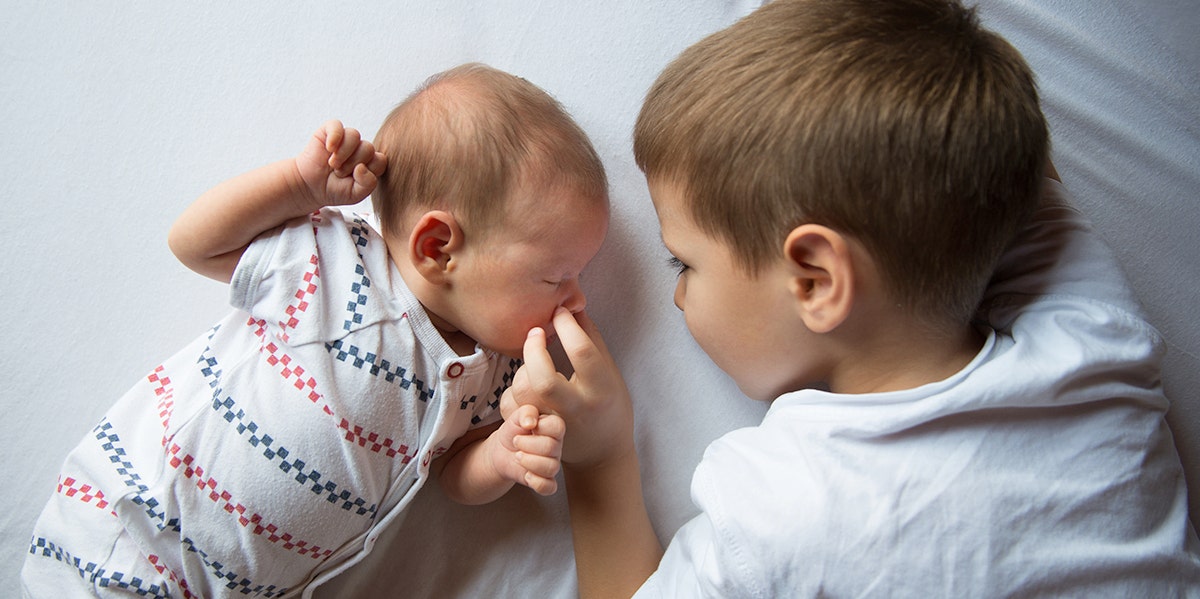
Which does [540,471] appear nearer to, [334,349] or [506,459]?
[506,459]

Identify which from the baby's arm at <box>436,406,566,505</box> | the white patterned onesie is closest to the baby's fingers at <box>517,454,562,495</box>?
the baby's arm at <box>436,406,566,505</box>

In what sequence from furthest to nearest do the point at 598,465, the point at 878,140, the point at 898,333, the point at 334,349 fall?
the point at 598,465 → the point at 334,349 → the point at 898,333 → the point at 878,140

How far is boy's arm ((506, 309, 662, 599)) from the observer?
106cm

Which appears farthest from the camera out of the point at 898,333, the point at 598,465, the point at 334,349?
the point at 598,465

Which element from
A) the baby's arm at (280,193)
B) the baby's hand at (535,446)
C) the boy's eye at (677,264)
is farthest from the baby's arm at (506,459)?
the baby's arm at (280,193)

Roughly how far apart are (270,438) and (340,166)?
35 centimetres

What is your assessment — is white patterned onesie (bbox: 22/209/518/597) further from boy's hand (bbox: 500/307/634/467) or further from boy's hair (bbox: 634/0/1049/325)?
boy's hair (bbox: 634/0/1049/325)

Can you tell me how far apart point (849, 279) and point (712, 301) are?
18cm

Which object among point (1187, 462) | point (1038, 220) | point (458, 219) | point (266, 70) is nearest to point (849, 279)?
point (1038, 220)

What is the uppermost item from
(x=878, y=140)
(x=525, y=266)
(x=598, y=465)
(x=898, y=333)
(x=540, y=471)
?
(x=878, y=140)

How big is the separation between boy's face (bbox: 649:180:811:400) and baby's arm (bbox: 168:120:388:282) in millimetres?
362

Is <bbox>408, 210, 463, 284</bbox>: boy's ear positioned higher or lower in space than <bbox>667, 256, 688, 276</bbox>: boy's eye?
higher

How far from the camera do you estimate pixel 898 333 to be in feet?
3.03

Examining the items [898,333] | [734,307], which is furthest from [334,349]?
[898,333]
